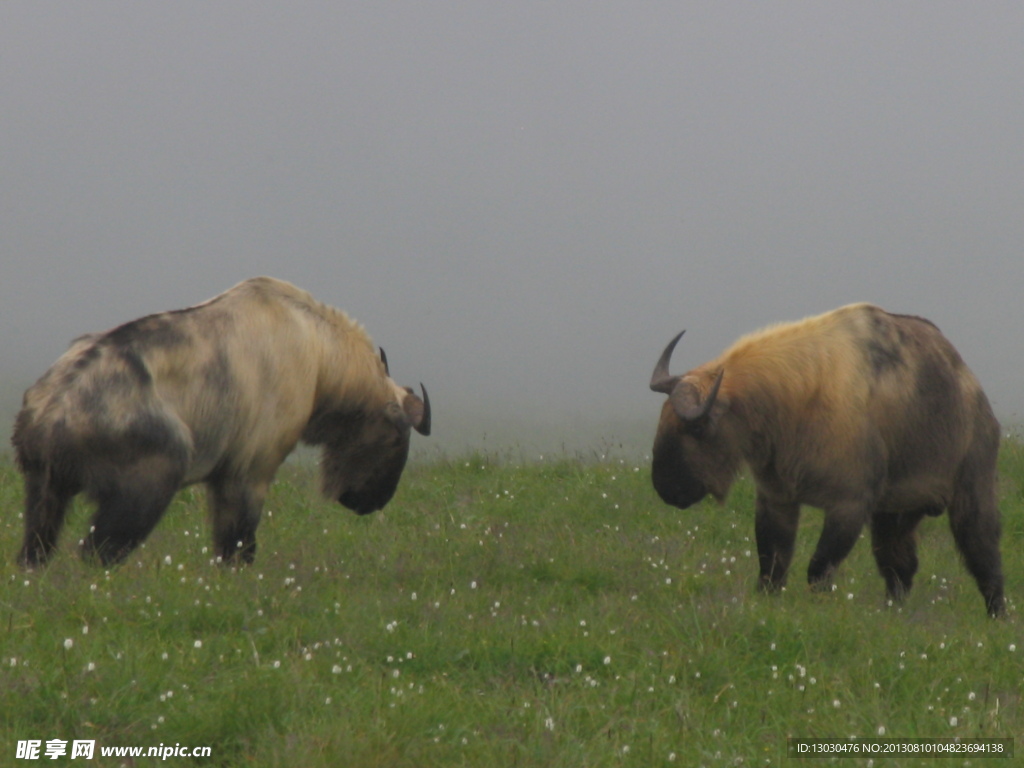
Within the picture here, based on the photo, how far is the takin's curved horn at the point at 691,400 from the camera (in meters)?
7.43

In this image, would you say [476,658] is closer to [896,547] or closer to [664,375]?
[664,375]

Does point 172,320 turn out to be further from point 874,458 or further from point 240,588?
point 874,458

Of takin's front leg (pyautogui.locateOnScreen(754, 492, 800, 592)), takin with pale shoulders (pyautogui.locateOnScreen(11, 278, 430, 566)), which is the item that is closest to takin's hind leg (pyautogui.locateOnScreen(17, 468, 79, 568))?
takin with pale shoulders (pyautogui.locateOnScreen(11, 278, 430, 566))

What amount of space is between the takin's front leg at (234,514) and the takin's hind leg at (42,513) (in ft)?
3.50

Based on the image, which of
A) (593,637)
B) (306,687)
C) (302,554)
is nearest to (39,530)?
(302,554)

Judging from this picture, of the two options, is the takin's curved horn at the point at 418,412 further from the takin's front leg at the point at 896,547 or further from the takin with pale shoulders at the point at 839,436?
the takin's front leg at the point at 896,547

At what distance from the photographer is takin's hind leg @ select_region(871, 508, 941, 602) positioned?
26.4 feet

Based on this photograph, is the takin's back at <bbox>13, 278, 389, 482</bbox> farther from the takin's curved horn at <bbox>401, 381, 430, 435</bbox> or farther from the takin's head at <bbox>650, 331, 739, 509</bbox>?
the takin's head at <bbox>650, 331, 739, 509</bbox>

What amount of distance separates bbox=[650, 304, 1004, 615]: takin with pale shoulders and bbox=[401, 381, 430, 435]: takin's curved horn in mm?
1590

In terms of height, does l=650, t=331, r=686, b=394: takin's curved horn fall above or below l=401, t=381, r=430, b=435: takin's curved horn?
above

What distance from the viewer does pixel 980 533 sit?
780 cm

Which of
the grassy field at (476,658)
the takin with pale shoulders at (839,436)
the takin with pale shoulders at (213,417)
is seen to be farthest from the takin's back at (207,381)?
the takin with pale shoulders at (839,436)

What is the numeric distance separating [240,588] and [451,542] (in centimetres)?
267

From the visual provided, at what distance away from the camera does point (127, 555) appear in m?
6.38
